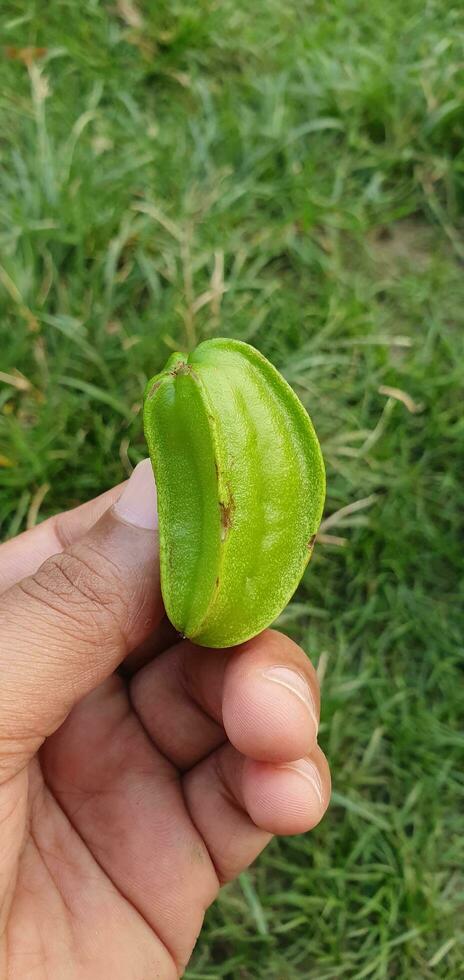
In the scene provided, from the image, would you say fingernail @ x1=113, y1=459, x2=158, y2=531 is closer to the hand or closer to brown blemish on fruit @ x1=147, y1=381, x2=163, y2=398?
the hand

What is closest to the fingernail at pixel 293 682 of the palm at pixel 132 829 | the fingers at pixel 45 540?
the palm at pixel 132 829

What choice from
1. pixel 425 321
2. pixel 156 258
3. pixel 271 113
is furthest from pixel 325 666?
pixel 271 113

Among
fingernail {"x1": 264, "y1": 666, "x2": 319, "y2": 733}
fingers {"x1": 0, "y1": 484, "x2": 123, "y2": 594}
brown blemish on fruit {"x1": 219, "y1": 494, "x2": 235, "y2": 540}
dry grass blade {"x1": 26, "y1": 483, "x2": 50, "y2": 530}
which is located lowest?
dry grass blade {"x1": 26, "y1": 483, "x2": 50, "y2": 530}

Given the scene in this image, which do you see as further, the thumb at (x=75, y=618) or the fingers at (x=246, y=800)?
the fingers at (x=246, y=800)

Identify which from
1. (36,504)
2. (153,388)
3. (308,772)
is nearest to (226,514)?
(153,388)

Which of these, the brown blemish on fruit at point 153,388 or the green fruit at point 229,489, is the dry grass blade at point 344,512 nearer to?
the green fruit at point 229,489

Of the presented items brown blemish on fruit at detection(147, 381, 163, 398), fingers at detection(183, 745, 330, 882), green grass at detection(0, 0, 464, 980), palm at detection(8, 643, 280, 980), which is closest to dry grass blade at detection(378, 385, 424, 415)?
green grass at detection(0, 0, 464, 980)

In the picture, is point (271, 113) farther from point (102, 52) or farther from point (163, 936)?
point (163, 936)

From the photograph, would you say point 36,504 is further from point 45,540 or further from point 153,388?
point 153,388
